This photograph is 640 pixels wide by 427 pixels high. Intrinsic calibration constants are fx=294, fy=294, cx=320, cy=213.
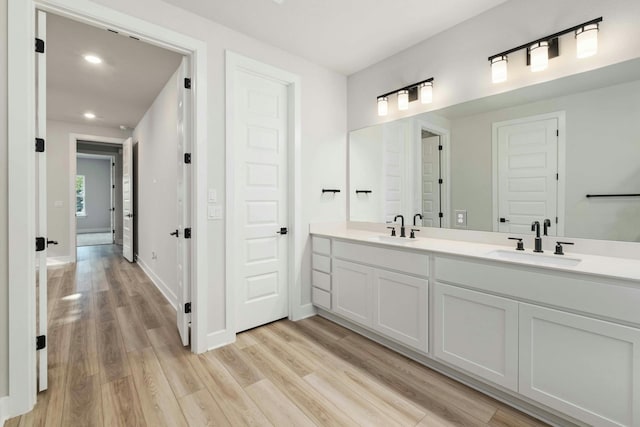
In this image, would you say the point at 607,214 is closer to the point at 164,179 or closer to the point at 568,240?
the point at 568,240

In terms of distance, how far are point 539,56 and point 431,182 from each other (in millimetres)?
1132

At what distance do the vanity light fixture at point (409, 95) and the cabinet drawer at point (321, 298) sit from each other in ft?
6.22

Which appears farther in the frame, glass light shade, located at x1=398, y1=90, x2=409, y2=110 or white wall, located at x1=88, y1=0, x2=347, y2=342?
glass light shade, located at x1=398, y1=90, x2=409, y2=110

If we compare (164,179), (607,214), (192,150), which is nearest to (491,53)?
(607,214)

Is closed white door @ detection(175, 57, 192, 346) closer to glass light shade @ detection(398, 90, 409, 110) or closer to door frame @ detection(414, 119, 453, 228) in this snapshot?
glass light shade @ detection(398, 90, 409, 110)

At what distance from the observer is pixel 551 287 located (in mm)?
1520

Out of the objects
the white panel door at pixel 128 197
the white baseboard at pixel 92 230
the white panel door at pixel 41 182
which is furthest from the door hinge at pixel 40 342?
the white baseboard at pixel 92 230

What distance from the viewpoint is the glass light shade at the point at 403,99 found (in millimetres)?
2723

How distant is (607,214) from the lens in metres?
1.76

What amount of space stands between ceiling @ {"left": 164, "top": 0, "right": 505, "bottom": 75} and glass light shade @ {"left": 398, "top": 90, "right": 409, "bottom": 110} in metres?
0.43

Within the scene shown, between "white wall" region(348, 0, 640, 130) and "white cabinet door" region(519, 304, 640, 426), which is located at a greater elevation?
"white wall" region(348, 0, 640, 130)

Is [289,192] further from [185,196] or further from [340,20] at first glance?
[340,20]

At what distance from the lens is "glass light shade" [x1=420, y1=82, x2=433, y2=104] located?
8.36 ft

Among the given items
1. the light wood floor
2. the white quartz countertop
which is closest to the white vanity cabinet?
the white quartz countertop
